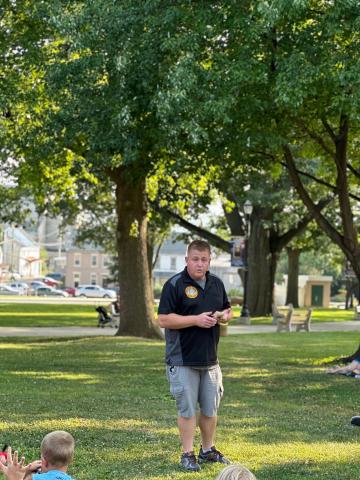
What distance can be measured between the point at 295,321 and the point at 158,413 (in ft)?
74.6

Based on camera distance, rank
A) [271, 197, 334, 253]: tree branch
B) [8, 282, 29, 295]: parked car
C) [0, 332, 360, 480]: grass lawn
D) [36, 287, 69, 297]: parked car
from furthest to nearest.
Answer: [8, 282, 29, 295]: parked car, [36, 287, 69, 297]: parked car, [271, 197, 334, 253]: tree branch, [0, 332, 360, 480]: grass lawn

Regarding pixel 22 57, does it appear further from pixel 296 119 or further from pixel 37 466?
pixel 37 466

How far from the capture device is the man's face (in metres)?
7.41

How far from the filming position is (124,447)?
839 centimetres

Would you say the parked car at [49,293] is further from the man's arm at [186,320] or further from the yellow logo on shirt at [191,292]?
the man's arm at [186,320]

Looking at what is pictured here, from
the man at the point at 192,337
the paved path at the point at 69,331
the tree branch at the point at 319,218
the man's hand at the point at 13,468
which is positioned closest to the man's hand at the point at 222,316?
the man at the point at 192,337

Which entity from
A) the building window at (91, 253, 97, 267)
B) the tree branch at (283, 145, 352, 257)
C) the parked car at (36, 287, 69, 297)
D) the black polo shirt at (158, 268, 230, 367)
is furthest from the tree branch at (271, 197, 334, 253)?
the building window at (91, 253, 97, 267)

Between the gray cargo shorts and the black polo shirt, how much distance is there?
0.09 metres

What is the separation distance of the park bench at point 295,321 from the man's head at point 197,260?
2510cm

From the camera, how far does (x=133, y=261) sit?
24.6 m

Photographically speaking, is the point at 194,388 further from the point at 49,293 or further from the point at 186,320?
the point at 49,293

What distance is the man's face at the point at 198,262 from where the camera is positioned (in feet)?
24.3

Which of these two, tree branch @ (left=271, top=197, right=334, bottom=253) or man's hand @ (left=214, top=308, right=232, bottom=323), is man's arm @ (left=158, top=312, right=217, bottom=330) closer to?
man's hand @ (left=214, top=308, right=232, bottom=323)

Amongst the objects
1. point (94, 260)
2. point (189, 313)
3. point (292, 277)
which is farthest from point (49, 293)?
point (189, 313)
